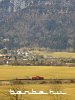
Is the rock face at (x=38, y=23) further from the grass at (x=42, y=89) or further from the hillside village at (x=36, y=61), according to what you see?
the grass at (x=42, y=89)

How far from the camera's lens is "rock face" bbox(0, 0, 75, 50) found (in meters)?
124

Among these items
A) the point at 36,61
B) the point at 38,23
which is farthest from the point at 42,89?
the point at 38,23

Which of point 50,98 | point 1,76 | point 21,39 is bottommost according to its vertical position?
point 21,39

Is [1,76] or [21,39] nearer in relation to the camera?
[1,76]

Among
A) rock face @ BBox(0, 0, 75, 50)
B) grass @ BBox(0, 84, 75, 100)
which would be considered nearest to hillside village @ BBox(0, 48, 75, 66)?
grass @ BBox(0, 84, 75, 100)

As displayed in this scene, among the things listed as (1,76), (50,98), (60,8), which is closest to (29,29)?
(60,8)

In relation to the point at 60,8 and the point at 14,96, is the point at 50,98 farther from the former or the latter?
the point at 60,8

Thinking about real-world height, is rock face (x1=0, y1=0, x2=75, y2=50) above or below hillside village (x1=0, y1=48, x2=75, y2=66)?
below

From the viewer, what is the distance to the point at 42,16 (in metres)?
149

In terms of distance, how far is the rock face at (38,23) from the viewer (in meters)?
124

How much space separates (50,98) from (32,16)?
12162 centimetres

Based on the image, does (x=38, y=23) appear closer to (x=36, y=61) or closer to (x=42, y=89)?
(x=36, y=61)

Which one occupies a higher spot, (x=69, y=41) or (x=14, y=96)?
(x=14, y=96)

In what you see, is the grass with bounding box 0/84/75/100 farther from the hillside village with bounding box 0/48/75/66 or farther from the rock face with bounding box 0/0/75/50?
the rock face with bounding box 0/0/75/50
